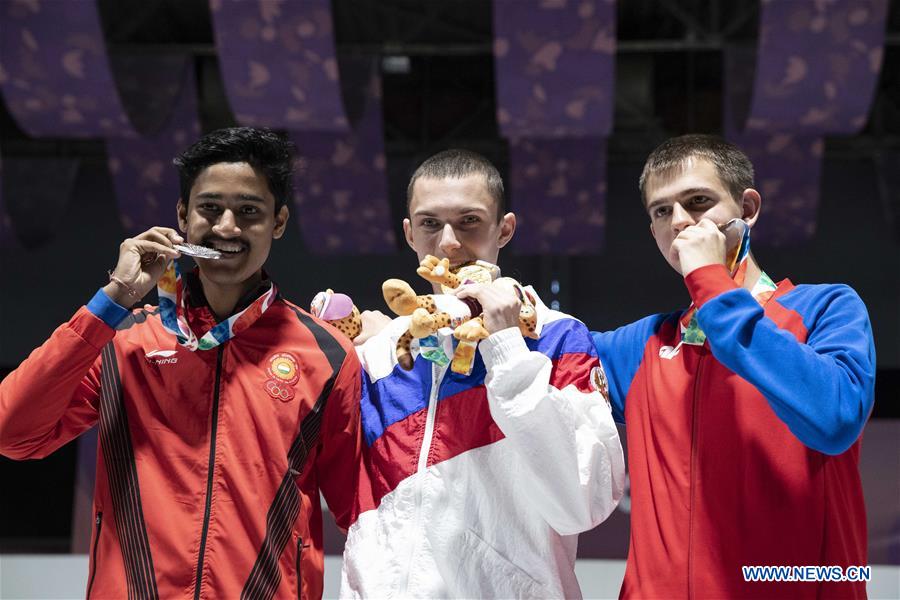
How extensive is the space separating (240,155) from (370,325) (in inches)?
22.9

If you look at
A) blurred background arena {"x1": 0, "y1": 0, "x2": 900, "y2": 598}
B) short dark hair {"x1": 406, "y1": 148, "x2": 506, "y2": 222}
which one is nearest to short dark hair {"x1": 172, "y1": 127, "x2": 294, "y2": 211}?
short dark hair {"x1": 406, "y1": 148, "x2": 506, "y2": 222}

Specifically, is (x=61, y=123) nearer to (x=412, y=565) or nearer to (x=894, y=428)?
(x=412, y=565)

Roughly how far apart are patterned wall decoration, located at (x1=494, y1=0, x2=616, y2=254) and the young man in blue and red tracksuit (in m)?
2.93

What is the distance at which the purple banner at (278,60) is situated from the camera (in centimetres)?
504

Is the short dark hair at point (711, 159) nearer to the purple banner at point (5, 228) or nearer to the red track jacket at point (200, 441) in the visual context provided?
the red track jacket at point (200, 441)

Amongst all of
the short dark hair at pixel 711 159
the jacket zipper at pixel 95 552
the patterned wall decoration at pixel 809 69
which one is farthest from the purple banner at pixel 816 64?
the jacket zipper at pixel 95 552

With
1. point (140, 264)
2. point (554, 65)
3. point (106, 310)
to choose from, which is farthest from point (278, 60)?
point (106, 310)

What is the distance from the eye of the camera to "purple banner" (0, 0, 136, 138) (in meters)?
5.16

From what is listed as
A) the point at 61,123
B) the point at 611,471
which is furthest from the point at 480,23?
the point at 611,471

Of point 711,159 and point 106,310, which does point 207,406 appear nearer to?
point 106,310

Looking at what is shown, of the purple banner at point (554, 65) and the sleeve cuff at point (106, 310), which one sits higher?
the purple banner at point (554, 65)

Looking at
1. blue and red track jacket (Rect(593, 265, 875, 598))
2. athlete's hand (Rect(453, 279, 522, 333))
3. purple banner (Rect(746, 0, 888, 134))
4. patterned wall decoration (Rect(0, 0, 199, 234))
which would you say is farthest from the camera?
patterned wall decoration (Rect(0, 0, 199, 234))

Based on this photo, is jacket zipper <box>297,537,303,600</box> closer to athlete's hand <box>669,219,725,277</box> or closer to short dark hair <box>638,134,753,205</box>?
athlete's hand <box>669,219,725,277</box>

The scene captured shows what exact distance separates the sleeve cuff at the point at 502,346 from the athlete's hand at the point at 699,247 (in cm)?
39
